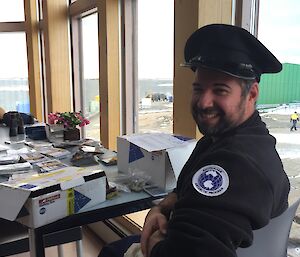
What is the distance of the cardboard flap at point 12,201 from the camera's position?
3.51 feet

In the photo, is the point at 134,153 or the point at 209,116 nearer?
the point at 209,116

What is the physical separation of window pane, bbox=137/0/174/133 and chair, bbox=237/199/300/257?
130 cm

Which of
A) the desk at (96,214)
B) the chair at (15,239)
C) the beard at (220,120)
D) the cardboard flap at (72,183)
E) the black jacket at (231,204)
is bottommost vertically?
the chair at (15,239)

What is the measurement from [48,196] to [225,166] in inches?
23.9

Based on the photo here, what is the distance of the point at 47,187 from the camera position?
110 cm

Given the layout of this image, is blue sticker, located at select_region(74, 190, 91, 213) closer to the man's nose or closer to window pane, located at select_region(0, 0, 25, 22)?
the man's nose

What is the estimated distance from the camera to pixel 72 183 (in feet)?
3.82

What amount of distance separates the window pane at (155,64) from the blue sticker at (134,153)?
62cm

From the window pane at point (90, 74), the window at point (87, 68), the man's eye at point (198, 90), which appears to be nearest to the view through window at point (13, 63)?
the window at point (87, 68)

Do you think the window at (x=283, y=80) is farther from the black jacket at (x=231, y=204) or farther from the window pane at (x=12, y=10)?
the window pane at (x=12, y=10)

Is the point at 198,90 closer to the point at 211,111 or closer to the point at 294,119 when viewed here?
the point at 211,111

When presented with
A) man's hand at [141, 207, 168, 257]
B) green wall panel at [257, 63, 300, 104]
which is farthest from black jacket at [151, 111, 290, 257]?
green wall panel at [257, 63, 300, 104]

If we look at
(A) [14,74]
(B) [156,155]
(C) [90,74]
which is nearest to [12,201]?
(B) [156,155]

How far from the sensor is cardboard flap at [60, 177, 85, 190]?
1.14m
